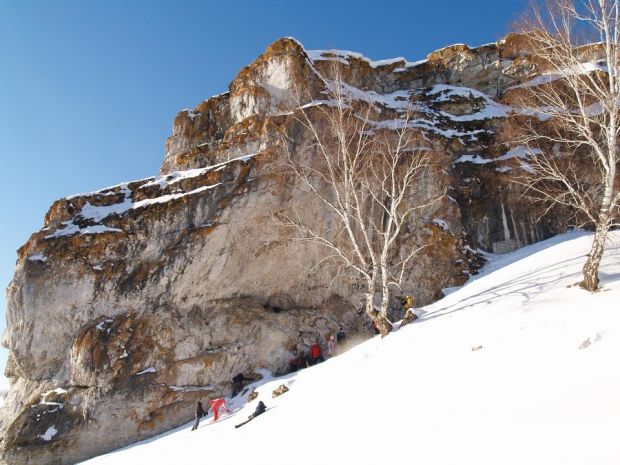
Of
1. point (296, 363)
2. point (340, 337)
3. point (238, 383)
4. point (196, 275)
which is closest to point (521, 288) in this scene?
point (340, 337)

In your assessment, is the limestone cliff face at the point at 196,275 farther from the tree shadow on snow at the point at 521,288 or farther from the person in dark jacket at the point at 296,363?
the tree shadow on snow at the point at 521,288

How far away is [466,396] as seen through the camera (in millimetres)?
7215

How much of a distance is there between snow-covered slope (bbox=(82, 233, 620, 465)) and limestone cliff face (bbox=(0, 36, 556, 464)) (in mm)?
3054

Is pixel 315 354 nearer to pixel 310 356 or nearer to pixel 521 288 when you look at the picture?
pixel 310 356

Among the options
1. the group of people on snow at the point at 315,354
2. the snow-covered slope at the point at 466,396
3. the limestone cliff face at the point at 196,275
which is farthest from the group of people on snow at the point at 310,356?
the snow-covered slope at the point at 466,396

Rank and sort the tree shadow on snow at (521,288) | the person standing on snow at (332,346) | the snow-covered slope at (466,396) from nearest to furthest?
the snow-covered slope at (466,396), the tree shadow on snow at (521,288), the person standing on snow at (332,346)

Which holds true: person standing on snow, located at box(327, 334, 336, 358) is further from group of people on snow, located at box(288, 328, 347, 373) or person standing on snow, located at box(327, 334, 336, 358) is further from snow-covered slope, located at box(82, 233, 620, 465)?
snow-covered slope, located at box(82, 233, 620, 465)

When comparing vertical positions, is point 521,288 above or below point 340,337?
above

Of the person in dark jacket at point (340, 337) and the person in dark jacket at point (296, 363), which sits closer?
the person in dark jacket at point (296, 363)

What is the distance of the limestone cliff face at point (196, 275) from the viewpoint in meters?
16.4

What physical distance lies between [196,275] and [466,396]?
14217 millimetres

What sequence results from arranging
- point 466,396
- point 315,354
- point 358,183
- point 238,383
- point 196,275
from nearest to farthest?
point 466,396 → point 238,383 → point 315,354 → point 196,275 → point 358,183

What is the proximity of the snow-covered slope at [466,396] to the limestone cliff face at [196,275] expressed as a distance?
120 inches

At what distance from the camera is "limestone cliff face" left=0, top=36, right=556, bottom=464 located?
1642 centimetres
